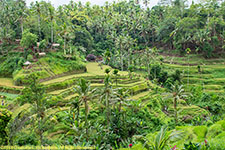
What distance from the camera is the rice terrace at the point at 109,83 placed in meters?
14.3

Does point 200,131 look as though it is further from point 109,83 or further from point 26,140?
point 26,140

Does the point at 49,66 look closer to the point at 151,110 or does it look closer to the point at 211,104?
the point at 151,110

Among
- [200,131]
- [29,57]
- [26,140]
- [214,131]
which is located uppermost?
[29,57]

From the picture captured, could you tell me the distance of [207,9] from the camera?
50562 mm

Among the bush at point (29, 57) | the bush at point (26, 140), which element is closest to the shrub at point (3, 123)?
the bush at point (26, 140)

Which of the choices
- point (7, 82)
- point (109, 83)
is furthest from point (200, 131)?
point (7, 82)

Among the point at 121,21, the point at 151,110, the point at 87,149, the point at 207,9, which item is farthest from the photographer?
the point at 121,21

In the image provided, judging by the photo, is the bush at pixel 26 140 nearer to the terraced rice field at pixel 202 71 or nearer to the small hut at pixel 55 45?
the small hut at pixel 55 45

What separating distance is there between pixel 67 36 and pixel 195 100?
24476 mm

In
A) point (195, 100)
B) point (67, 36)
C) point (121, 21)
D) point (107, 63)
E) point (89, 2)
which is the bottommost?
point (195, 100)

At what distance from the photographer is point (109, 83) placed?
17.4 metres

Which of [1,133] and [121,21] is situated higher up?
[121,21]

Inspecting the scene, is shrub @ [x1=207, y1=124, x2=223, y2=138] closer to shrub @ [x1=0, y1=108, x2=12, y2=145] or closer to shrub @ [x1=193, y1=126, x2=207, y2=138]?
shrub @ [x1=193, y1=126, x2=207, y2=138]

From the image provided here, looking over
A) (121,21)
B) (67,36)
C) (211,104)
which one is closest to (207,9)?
(121,21)
